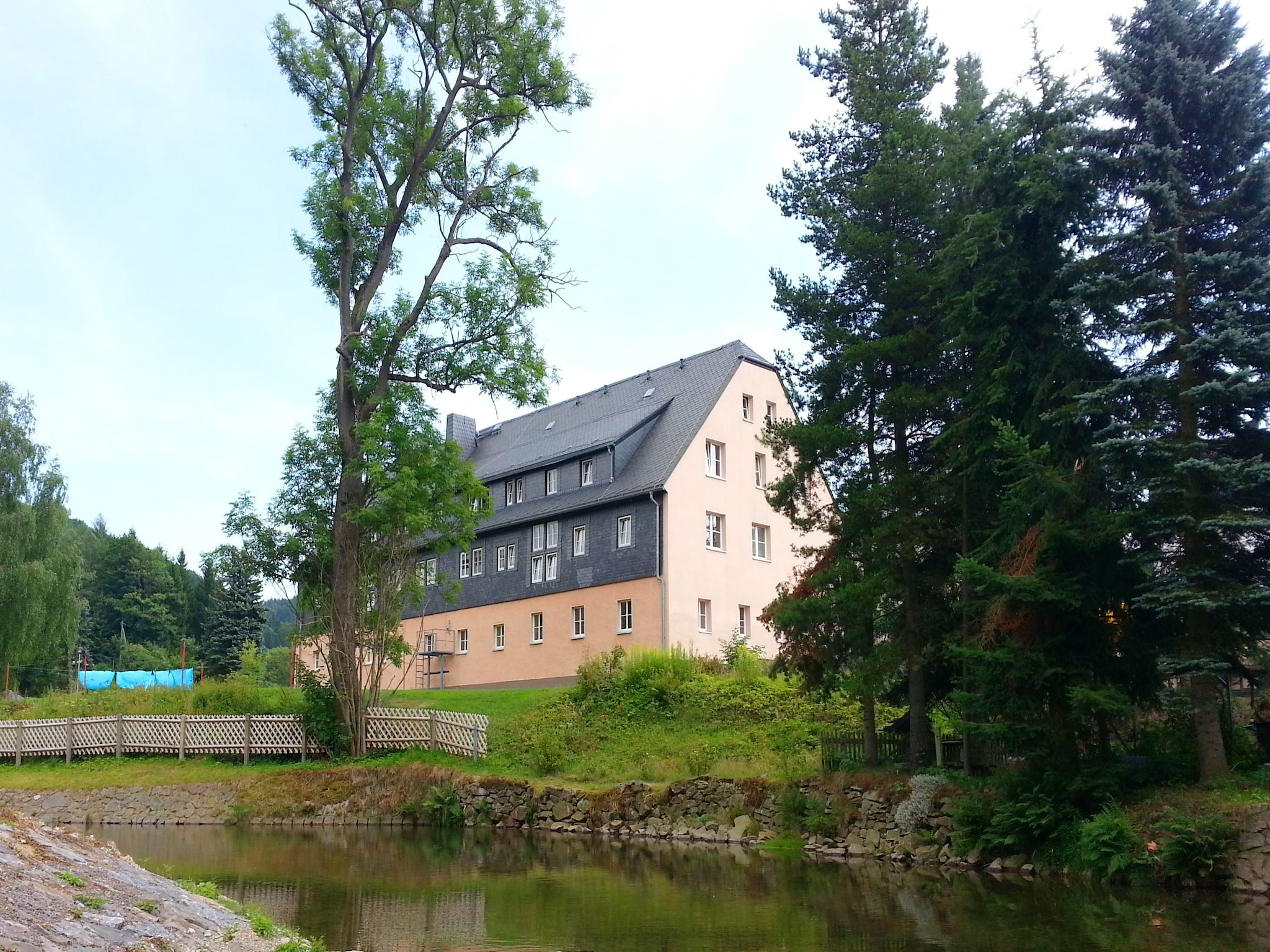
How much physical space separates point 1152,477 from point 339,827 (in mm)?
17225

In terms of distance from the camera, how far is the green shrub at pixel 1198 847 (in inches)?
487

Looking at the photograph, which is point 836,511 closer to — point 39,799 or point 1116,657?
point 1116,657

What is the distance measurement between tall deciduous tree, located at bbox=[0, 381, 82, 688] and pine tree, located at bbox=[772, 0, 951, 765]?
1390 inches

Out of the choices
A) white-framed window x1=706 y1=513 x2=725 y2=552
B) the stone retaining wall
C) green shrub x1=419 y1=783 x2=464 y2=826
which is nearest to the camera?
the stone retaining wall

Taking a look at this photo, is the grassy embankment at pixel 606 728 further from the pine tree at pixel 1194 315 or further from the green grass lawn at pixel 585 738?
the pine tree at pixel 1194 315

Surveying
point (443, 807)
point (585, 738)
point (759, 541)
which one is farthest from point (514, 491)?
point (443, 807)

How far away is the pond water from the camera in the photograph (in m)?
9.95

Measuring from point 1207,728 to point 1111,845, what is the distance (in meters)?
1.95

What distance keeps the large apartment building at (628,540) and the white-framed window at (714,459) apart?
62 mm

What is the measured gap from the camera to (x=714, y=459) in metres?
37.4

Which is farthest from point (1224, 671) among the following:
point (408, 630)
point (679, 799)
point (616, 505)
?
point (408, 630)

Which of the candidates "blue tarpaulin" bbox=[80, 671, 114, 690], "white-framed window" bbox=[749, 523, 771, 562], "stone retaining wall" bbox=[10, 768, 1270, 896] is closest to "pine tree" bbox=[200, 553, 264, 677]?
"blue tarpaulin" bbox=[80, 671, 114, 690]

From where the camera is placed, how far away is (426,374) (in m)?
27.5

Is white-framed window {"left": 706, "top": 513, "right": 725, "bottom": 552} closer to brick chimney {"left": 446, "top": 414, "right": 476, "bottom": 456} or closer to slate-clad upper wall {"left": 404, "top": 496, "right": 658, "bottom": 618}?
slate-clad upper wall {"left": 404, "top": 496, "right": 658, "bottom": 618}
